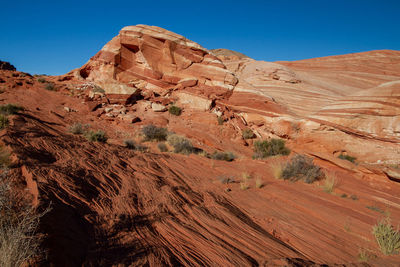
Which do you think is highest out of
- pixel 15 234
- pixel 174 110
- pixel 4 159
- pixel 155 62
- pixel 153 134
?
pixel 155 62

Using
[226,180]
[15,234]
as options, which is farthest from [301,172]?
[15,234]

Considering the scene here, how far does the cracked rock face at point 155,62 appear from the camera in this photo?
17516 mm

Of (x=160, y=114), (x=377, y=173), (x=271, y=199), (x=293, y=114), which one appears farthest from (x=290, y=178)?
(x=160, y=114)

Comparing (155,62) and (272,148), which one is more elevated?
(155,62)

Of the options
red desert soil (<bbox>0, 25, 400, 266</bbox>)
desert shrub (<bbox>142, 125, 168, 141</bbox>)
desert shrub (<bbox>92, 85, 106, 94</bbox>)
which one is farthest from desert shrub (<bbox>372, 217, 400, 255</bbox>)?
desert shrub (<bbox>92, 85, 106, 94</bbox>)

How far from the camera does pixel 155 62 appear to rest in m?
18.1

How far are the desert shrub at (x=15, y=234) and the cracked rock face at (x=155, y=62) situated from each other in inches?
614

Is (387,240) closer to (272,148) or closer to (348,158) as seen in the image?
(348,158)

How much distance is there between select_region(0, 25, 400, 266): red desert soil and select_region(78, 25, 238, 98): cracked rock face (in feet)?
0.41

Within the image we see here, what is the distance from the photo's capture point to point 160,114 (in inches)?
605

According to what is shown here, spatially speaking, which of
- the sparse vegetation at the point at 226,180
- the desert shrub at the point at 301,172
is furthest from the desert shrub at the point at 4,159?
the desert shrub at the point at 301,172

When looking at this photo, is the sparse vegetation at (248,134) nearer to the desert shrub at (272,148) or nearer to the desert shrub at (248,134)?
the desert shrub at (248,134)

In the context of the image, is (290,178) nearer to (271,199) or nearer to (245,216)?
(271,199)

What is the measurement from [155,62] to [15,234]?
17977 mm
